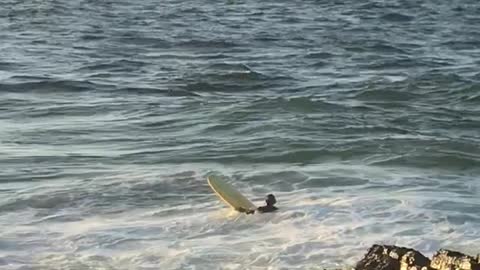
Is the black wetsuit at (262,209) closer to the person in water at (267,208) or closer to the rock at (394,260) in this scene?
the person in water at (267,208)

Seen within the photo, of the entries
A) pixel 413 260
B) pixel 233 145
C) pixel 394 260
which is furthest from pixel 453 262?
pixel 233 145

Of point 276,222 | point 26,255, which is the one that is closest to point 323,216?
point 276,222

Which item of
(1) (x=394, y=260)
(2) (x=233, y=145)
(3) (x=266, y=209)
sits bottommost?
(2) (x=233, y=145)

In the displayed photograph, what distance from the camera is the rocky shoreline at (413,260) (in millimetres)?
4961

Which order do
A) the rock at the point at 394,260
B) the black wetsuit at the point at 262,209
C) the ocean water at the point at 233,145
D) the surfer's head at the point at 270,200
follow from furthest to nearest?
the surfer's head at the point at 270,200 < the black wetsuit at the point at 262,209 < the ocean water at the point at 233,145 < the rock at the point at 394,260

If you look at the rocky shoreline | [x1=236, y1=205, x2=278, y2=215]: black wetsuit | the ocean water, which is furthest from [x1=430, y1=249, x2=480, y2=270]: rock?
[x1=236, y1=205, x2=278, y2=215]: black wetsuit

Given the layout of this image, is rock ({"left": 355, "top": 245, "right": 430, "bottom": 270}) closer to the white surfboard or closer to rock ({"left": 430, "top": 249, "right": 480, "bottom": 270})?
rock ({"left": 430, "top": 249, "right": 480, "bottom": 270})

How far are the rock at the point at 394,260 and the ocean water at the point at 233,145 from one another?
5.26ft

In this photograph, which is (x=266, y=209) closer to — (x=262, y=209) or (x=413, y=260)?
(x=262, y=209)

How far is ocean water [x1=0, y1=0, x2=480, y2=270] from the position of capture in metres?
7.61

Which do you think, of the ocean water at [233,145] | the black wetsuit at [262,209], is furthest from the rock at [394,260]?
the black wetsuit at [262,209]

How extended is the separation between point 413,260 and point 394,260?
5.3 inches

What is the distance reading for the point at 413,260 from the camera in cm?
509

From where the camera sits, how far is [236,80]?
681 inches
